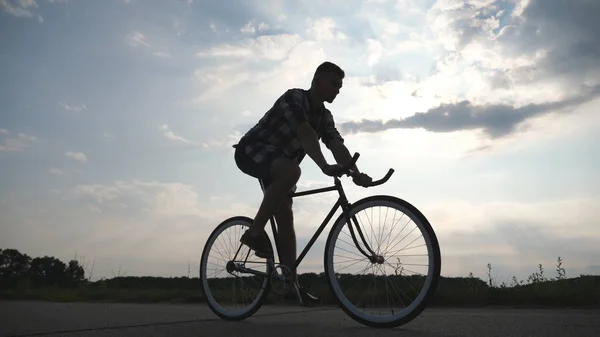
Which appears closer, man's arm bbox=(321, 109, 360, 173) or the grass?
man's arm bbox=(321, 109, 360, 173)

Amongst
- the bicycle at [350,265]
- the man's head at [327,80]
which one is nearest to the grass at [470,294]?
the bicycle at [350,265]

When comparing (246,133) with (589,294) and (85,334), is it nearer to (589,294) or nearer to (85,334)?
(85,334)

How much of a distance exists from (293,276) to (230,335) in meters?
1.09

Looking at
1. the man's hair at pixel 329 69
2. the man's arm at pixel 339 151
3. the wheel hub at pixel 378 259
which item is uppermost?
the man's hair at pixel 329 69

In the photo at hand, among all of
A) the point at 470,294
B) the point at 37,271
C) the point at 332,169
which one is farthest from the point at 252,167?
the point at 37,271

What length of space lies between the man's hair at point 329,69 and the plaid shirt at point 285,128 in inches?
8.9

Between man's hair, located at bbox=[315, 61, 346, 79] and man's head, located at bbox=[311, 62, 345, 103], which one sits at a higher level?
man's hair, located at bbox=[315, 61, 346, 79]

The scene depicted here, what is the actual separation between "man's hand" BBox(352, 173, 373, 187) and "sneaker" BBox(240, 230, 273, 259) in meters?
1.06

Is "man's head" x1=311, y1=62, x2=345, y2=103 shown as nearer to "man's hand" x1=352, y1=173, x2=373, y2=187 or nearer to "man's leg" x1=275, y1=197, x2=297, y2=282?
"man's hand" x1=352, y1=173, x2=373, y2=187

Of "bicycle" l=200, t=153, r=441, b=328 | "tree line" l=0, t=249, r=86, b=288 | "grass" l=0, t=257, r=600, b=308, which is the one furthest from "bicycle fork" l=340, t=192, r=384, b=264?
"tree line" l=0, t=249, r=86, b=288

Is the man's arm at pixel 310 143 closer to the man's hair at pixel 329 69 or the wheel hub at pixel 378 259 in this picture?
the man's hair at pixel 329 69

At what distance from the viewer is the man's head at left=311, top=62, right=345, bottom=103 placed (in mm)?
4391

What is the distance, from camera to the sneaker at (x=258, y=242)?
4.70 metres

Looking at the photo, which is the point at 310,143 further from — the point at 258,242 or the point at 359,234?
the point at 258,242
